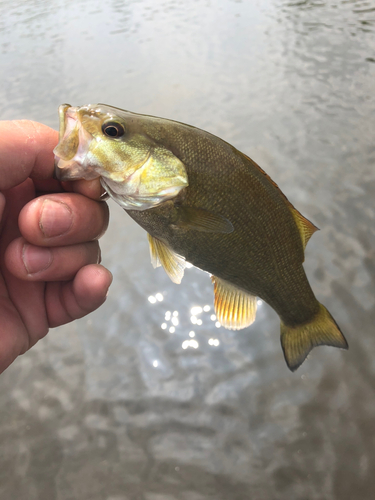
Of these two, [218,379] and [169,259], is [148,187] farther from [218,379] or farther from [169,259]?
[218,379]

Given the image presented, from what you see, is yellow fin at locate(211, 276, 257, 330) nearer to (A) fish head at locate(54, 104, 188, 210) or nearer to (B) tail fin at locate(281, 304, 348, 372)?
(B) tail fin at locate(281, 304, 348, 372)

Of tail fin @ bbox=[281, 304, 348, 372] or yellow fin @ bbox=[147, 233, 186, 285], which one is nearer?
yellow fin @ bbox=[147, 233, 186, 285]

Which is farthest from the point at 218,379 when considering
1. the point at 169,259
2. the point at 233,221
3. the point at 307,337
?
the point at 233,221

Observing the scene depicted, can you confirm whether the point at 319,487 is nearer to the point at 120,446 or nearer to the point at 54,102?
the point at 120,446

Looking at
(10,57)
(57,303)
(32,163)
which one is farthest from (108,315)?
(10,57)

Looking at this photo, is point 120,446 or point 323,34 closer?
point 120,446

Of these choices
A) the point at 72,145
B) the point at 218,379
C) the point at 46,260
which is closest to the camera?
the point at 72,145

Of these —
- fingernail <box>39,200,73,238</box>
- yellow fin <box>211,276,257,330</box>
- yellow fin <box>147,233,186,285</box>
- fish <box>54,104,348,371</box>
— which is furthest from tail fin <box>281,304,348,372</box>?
fingernail <box>39,200,73,238</box>
